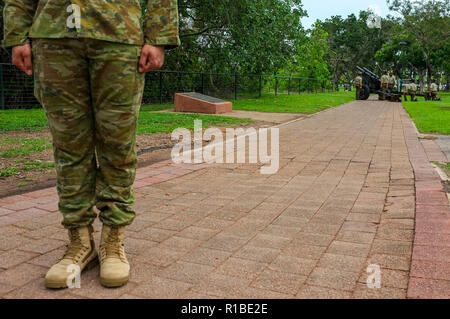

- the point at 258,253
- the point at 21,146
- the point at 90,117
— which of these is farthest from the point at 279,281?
the point at 21,146

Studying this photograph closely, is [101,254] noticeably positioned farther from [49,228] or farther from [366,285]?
[366,285]

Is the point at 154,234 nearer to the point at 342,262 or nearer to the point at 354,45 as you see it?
the point at 342,262

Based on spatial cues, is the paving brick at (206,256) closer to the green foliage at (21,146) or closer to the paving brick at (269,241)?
the paving brick at (269,241)

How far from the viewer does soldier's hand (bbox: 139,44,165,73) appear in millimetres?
2369

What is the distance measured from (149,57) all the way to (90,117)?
44 centimetres

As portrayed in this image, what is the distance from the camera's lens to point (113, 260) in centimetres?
241

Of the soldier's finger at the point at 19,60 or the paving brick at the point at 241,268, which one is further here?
the paving brick at the point at 241,268

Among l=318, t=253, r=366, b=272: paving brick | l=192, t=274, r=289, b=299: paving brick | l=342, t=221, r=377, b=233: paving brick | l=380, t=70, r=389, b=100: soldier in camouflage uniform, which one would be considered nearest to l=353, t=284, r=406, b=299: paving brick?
l=318, t=253, r=366, b=272: paving brick

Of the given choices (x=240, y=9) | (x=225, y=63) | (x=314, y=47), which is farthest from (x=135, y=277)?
(x=314, y=47)

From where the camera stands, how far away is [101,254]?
2.51m

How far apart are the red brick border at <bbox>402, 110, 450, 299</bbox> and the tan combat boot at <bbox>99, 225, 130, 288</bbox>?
1.38 meters

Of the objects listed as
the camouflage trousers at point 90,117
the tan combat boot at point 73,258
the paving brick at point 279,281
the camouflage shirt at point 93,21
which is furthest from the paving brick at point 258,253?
the camouflage shirt at point 93,21

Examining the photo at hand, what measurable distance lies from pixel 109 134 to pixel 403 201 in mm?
2644

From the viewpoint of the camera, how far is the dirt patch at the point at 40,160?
446 cm
